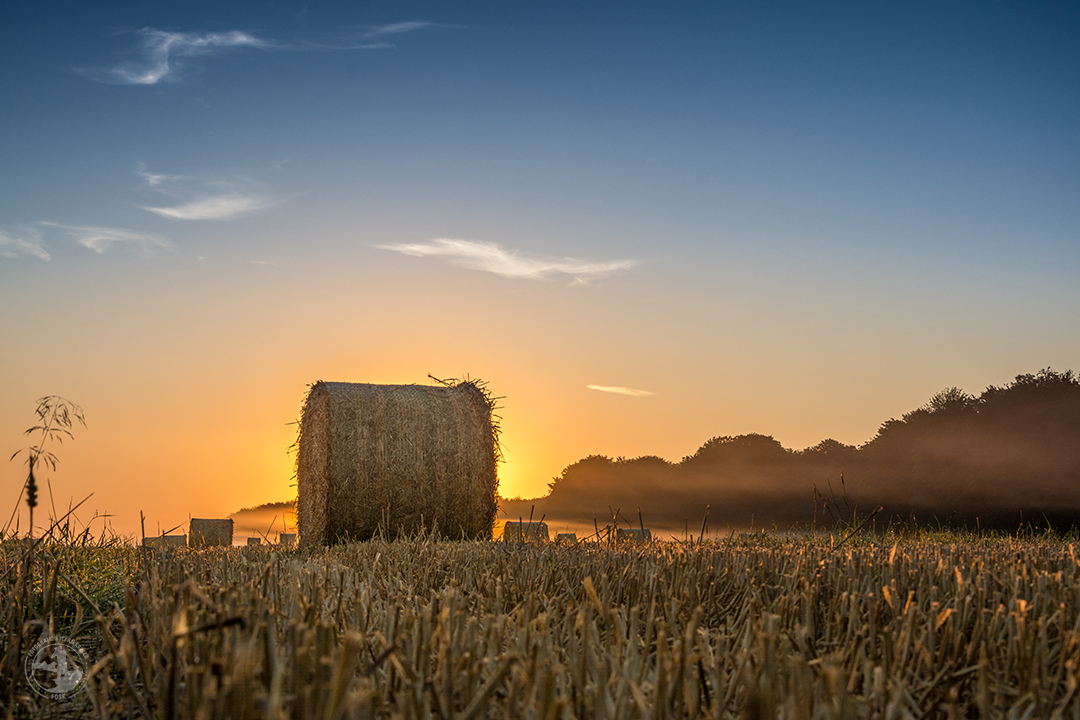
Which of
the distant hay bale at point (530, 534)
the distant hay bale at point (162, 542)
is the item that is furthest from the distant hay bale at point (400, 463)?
the distant hay bale at point (530, 534)

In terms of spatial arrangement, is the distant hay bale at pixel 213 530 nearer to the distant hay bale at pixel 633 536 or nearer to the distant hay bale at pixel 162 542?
the distant hay bale at pixel 162 542

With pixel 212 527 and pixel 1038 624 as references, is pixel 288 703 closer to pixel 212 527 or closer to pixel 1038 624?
pixel 1038 624

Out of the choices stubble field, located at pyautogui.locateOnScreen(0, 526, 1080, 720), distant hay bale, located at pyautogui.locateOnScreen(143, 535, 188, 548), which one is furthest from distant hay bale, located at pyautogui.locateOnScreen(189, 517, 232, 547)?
stubble field, located at pyautogui.locateOnScreen(0, 526, 1080, 720)

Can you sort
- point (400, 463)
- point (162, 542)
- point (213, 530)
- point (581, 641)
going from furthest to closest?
point (213, 530), point (400, 463), point (162, 542), point (581, 641)

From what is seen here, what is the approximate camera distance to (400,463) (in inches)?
Answer: 391

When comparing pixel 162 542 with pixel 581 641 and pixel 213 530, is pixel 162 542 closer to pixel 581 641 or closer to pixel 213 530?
pixel 581 641

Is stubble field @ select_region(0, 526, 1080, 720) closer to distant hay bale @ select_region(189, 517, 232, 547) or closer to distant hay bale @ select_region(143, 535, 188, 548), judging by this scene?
distant hay bale @ select_region(143, 535, 188, 548)

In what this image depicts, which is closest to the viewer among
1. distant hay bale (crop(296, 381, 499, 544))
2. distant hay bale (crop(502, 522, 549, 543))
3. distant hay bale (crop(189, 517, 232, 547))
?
distant hay bale (crop(502, 522, 549, 543))

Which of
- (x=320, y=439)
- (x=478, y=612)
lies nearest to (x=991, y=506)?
(x=320, y=439)

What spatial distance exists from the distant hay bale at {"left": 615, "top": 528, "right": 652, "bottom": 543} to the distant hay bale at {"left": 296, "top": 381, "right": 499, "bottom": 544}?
3.09 m

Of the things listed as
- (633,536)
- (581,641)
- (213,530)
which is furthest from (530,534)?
(213,530)

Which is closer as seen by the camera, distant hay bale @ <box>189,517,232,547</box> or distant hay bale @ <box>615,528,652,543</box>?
distant hay bale @ <box>615,528,652,543</box>

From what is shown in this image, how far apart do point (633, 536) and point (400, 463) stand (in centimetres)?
366

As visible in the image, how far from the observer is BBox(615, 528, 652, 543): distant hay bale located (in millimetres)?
6574
